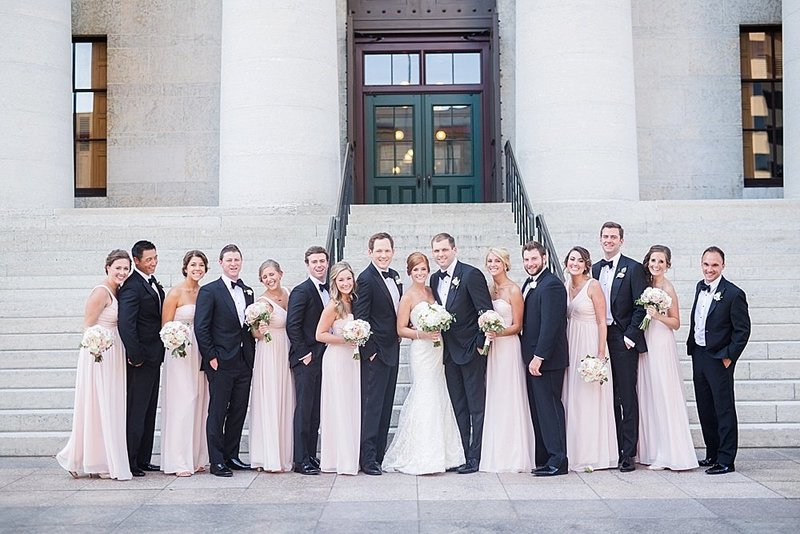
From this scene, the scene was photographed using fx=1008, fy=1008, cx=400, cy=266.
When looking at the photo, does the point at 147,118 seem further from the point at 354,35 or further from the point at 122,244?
the point at 122,244

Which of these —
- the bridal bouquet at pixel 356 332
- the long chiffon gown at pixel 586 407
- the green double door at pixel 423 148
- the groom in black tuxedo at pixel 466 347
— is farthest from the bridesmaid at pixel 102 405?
the green double door at pixel 423 148

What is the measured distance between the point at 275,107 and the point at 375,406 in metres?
8.85

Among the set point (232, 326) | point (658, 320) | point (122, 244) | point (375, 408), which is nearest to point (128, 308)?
point (232, 326)

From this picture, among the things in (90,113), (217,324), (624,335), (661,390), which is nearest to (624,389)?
(661,390)

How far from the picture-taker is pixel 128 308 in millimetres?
8523

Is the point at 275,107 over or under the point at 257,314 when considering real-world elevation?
over

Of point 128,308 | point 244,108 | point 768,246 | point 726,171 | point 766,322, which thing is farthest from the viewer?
point 726,171

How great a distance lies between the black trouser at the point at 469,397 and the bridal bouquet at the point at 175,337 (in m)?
2.26

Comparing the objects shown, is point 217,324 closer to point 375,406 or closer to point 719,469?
point 375,406

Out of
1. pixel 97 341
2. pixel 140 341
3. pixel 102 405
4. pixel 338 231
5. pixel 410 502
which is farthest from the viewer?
pixel 338 231

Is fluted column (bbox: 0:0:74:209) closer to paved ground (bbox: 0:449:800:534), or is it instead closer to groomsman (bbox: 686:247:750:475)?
paved ground (bbox: 0:449:800:534)

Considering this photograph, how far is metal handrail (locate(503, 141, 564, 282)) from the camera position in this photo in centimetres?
1174

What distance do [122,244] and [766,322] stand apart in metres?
8.95

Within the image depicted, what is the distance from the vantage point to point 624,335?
878cm
